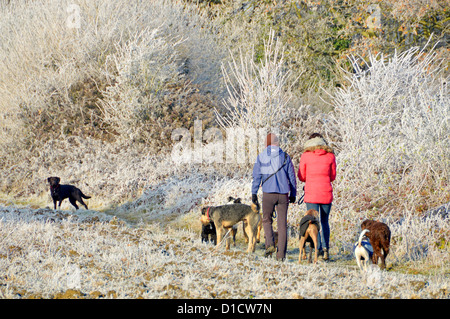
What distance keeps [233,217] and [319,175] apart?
1.53 meters

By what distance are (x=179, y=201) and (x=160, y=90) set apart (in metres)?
5.33

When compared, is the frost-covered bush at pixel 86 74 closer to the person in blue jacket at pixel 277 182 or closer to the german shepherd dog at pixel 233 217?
the german shepherd dog at pixel 233 217

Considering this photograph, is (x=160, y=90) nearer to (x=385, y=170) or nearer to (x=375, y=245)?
(x=385, y=170)

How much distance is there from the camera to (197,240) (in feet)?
26.6

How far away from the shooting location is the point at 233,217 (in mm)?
7590

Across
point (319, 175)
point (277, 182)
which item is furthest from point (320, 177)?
point (277, 182)

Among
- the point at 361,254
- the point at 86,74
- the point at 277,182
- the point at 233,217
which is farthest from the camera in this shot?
the point at 86,74

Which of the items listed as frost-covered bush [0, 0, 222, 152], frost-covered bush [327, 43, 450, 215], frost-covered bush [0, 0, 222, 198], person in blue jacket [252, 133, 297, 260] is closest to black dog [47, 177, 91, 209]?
frost-covered bush [0, 0, 222, 198]

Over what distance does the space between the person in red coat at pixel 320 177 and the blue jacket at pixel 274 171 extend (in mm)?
266

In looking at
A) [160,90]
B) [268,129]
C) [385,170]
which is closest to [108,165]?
[160,90]

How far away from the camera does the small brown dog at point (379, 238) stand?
21.5 feet

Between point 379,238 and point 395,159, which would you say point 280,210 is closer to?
point 379,238

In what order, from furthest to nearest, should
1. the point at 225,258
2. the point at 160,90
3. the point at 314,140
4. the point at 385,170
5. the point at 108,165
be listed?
the point at 160,90 < the point at 108,165 < the point at 385,170 < the point at 314,140 < the point at 225,258

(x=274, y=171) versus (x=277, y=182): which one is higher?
(x=274, y=171)
